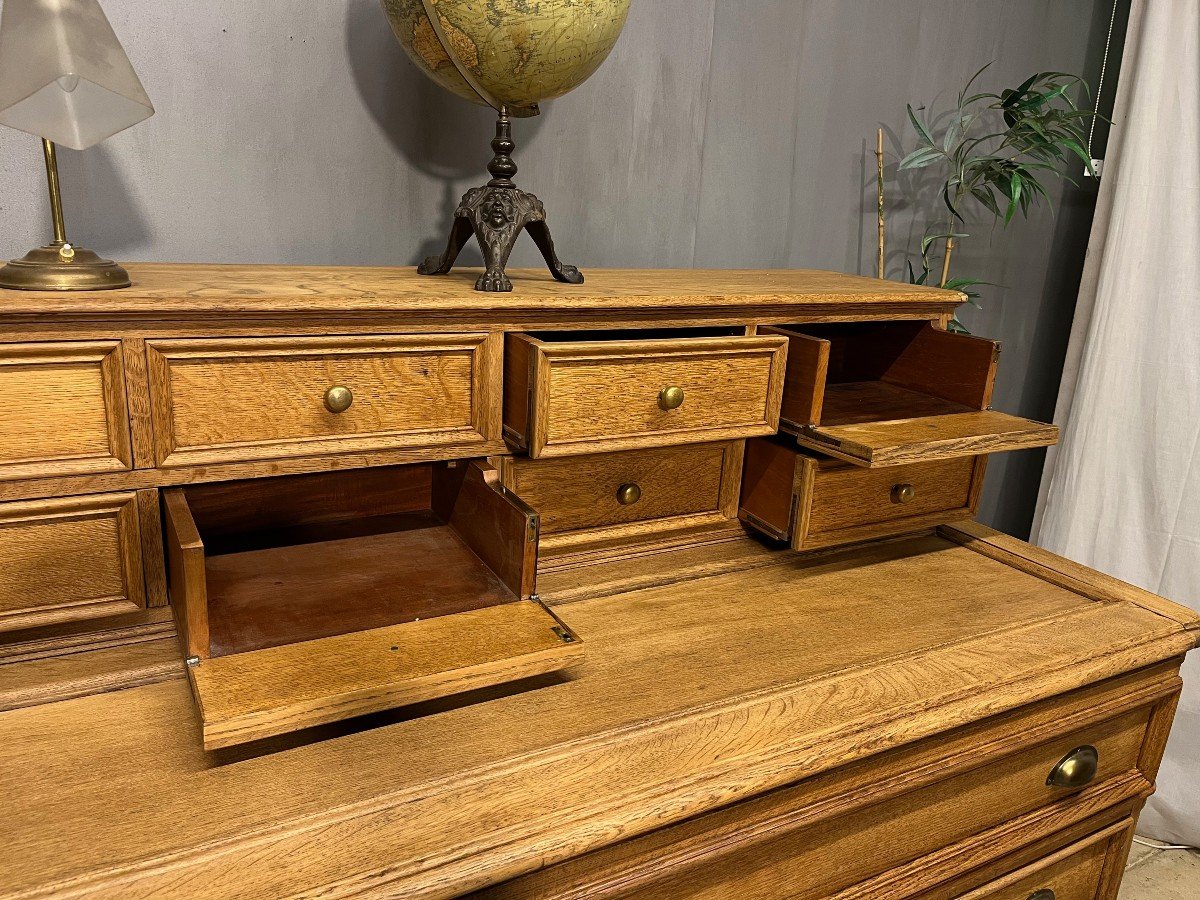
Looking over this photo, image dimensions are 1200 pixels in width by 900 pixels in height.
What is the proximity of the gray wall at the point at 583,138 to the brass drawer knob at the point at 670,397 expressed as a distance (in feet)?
2.03

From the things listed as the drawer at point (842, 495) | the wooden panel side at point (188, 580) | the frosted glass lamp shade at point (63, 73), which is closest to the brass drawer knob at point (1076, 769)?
the drawer at point (842, 495)

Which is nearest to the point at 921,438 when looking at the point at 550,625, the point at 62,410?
the point at 550,625

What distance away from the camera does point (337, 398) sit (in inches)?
45.3

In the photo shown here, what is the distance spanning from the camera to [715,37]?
6.38ft

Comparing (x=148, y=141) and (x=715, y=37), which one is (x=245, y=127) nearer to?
(x=148, y=141)

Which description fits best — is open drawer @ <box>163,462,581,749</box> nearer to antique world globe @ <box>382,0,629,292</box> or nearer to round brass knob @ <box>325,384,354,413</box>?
round brass knob @ <box>325,384,354,413</box>

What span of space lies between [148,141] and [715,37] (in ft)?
3.83

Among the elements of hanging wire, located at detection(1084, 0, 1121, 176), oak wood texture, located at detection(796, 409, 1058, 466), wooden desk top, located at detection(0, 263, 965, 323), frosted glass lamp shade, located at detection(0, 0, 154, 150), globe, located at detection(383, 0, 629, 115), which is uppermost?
hanging wire, located at detection(1084, 0, 1121, 176)

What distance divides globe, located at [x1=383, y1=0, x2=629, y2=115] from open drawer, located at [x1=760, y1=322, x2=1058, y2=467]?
53 centimetres

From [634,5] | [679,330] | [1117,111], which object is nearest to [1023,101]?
[1117,111]

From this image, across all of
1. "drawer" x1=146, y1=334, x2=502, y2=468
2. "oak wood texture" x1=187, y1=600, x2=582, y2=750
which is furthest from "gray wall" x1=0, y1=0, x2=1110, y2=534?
"oak wood texture" x1=187, y1=600, x2=582, y2=750

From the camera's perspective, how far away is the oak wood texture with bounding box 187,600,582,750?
921mm

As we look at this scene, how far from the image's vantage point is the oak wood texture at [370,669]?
3.02ft

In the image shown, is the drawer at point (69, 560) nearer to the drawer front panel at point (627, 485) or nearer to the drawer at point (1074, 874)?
the drawer front panel at point (627, 485)
